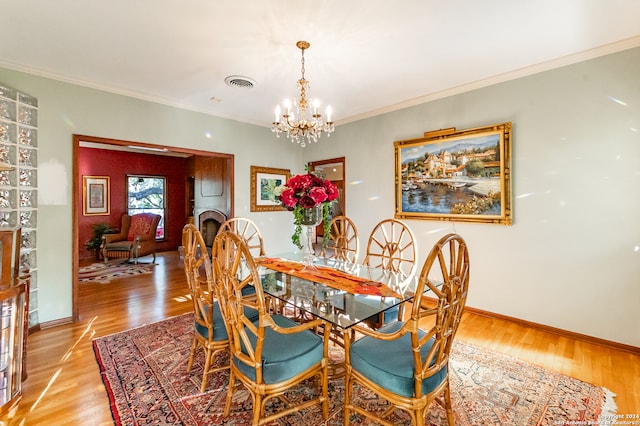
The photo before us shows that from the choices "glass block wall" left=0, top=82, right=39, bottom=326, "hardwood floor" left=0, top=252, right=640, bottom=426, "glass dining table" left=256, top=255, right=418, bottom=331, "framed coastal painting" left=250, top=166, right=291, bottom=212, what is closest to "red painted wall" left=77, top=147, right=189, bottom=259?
"hardwood floor" left=0, top=252, right=640, bottom=426

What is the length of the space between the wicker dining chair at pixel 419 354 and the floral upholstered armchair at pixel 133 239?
19.7 feet

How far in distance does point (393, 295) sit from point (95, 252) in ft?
23.6

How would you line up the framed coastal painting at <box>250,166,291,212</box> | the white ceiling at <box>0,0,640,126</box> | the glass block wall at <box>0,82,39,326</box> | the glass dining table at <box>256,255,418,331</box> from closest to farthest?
the glass dining table at <box>256,255,418,331</box> < the white ceiling at <box>0,0,640,126</box> < the glass block wall at <box>0,82,39,326</box> < the framed coastal painting at <box>250,166,291,212</box>

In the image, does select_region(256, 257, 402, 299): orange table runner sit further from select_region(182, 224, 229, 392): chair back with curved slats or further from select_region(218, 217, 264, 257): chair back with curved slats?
select_region(182, 224, 229, 392): chair back with curved slats

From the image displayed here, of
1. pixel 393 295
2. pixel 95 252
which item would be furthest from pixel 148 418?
pixel 95 252

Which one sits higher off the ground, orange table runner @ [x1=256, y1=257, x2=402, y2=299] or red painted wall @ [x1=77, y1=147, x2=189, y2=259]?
red painted wall @ [x1=77, y1=147, x2=189, y2=259]

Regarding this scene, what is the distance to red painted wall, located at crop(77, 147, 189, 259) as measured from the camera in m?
6.45

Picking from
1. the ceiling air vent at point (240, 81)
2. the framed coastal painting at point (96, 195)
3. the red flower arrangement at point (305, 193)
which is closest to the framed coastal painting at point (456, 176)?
the red flower arrangement at point (305, 193)

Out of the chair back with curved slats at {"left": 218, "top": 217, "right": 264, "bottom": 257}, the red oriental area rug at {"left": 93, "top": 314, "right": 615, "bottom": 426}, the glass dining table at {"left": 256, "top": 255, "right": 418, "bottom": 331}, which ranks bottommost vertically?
the red oriental area rug at {"left": 93, "top": 314, "right": 615, "bottom": 426}

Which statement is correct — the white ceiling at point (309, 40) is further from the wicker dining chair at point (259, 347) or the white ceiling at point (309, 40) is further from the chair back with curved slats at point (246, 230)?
the wicker dining chair at point (259, 347)

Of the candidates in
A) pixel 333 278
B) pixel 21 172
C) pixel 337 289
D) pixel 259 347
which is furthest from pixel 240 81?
pixel 259 347

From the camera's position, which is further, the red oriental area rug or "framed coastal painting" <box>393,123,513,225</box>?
"framed coastal painting" <box>393,123,513,225</box>

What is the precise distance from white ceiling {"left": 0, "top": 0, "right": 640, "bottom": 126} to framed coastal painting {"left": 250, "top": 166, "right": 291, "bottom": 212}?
5.05ft

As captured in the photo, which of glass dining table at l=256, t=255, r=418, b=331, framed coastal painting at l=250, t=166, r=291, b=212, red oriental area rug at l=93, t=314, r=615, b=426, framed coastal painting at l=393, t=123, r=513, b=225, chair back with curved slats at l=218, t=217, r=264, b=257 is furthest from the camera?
framed coastal painting at l=250, t=166, r=291, b=212
